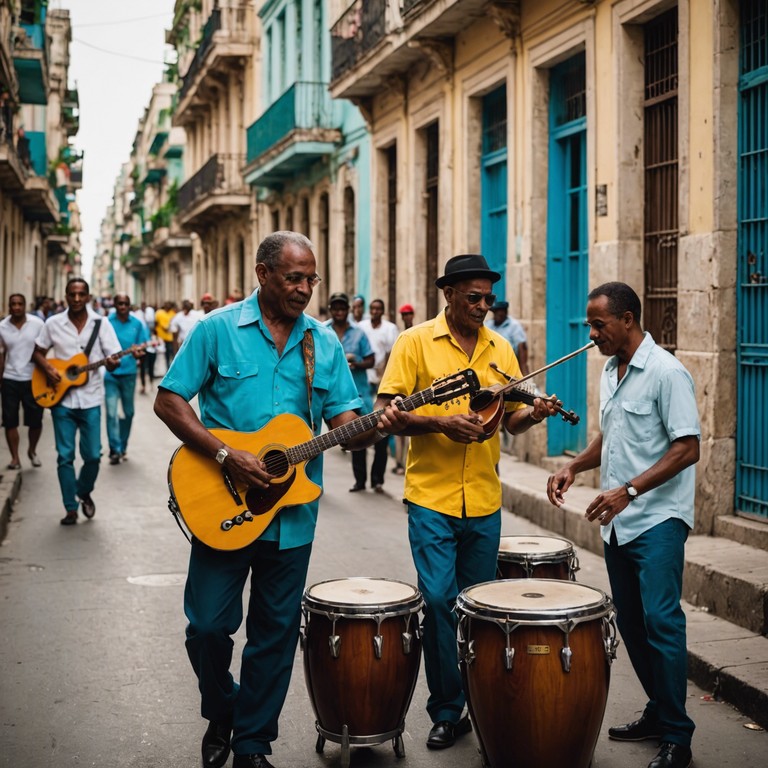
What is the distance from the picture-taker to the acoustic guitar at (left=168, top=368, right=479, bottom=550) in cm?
462

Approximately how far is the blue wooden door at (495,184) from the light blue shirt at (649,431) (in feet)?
30.2

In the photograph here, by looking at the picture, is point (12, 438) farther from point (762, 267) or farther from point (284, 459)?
point (284, 459)

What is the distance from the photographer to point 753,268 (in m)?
8.42

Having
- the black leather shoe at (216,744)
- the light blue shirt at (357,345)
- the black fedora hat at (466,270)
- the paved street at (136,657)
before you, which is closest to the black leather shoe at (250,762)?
the black leather shoe at (216,744)

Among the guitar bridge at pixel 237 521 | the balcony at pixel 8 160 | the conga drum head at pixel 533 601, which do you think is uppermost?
the balcony at pixel 8 160

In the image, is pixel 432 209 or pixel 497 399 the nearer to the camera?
pixel 497 399

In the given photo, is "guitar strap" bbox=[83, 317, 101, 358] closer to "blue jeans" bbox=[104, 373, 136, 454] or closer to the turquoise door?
"blue jeans" bbox=[104, 373, 136, 454]

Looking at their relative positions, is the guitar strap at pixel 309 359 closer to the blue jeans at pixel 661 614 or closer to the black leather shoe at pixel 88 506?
the blue jeans at pixel 661 614

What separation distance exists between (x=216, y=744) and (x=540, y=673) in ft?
4.56

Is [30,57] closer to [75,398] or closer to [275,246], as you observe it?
[75,398]

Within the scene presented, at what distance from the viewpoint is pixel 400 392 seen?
5.41 meters

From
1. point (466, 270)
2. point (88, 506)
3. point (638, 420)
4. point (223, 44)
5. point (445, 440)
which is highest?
point (223, 44)

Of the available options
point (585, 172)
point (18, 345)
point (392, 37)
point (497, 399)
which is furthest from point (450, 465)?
point (392, 37)

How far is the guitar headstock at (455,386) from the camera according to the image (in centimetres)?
498
